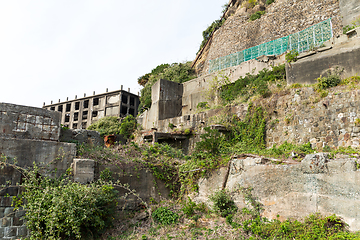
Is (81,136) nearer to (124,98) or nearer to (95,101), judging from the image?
(124,98)

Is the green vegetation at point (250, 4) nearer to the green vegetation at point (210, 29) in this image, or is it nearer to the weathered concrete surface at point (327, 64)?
the green vegetation at point (210, 29)

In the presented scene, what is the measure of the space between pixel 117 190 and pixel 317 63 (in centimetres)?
905

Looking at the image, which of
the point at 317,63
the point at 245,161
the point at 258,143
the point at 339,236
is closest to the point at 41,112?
the point at 245,161

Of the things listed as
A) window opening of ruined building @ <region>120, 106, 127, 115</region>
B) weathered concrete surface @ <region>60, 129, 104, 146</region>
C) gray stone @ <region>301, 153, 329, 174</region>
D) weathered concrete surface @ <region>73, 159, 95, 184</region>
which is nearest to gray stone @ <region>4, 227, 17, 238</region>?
weathered concrete surface @ <region>73, 159, 95, 184</region>

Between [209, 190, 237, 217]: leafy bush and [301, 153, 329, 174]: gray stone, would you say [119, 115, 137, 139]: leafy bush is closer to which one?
[209, 190, 237, 217]: leafy bush

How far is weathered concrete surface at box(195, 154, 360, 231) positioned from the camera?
17.5 feet

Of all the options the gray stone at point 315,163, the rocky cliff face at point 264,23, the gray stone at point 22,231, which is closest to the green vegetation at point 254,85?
the gray stone at point 315,163

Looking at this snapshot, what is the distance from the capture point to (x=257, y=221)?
259 inches

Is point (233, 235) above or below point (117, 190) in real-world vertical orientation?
below

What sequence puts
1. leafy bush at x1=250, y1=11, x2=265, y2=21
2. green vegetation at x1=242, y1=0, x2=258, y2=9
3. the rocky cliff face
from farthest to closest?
green vegetation at x1=242, y1=0, x2=258, y2=9 < leafy bush at x1=250, y1=11, x2=265, y2=21 < the rocky cliff face

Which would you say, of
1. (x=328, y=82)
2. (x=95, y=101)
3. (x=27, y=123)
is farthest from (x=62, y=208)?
(x=95, y=101)

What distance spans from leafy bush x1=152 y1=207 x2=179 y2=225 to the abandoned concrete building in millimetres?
26298

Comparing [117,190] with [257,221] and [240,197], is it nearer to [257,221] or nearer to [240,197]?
[240,197]

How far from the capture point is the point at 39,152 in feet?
25.1
